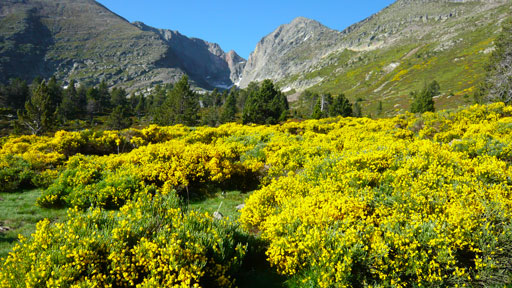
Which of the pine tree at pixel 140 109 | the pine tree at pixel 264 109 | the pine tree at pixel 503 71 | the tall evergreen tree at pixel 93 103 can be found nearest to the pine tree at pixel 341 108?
the pine tree at pixel 264 109

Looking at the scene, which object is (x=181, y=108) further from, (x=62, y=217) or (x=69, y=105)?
(x=62, y=217)

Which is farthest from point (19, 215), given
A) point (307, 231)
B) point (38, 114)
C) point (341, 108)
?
point (341, 108)

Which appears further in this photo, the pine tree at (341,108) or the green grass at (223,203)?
the pine tree at (341,108)

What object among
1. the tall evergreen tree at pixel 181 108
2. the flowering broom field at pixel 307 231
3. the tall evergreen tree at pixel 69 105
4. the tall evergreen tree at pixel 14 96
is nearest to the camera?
the flowering broom field at pixel 307 231

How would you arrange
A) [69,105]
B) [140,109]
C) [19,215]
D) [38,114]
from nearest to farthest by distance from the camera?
[19,215]
[38,114]
[69,105]
[140,109]

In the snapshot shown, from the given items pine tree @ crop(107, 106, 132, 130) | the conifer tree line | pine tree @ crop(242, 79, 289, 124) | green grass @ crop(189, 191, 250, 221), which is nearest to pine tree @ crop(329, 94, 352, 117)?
the conifer tree line

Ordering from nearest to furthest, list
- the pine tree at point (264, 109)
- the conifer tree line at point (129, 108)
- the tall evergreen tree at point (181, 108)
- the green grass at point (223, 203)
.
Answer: the green grass at point (223, 203) < the pine tree at point (264, 109) < the conifer tree line at point (129, 108) < the tall evergreen tree at point (181, 108)

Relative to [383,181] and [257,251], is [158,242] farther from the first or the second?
[383,181]

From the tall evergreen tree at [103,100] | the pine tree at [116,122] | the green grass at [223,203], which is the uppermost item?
the tall evergreen tree at [103,100]

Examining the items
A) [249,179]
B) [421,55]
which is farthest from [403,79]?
[249,179]

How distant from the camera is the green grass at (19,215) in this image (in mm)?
7375

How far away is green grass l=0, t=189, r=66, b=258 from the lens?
7375 millimetres

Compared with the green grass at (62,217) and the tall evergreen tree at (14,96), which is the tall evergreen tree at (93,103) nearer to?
the tall evergreen tree at (14,96)

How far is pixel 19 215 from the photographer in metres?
9.16
